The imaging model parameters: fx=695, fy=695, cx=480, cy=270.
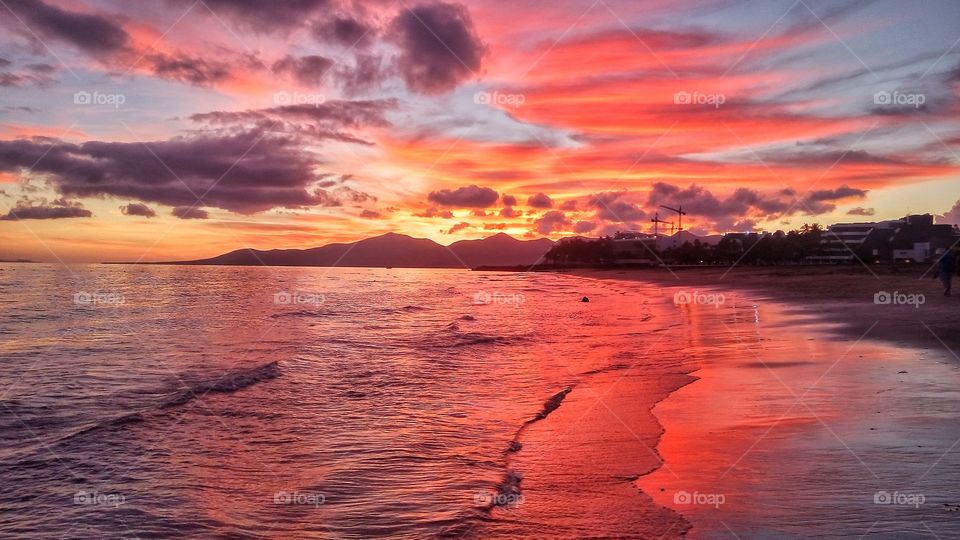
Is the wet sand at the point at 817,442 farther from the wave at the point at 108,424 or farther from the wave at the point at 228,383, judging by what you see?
the wave at the point at 228,383

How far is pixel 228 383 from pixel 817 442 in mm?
13679

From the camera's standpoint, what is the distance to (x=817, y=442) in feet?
30.5

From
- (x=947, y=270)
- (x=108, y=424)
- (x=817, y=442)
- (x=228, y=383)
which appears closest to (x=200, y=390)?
(x=228, y=383)

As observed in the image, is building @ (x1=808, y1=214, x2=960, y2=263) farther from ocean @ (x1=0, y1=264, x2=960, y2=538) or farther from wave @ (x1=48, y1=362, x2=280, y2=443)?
wave @ (x1=48, y1=362, x2=280, y2=443)

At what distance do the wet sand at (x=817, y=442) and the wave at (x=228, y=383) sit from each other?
9997 mm

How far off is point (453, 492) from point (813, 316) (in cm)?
2678

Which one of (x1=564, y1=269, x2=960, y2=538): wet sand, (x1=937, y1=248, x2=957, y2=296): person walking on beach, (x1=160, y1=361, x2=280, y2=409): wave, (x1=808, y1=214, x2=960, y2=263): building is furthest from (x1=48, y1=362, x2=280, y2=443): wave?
(x1=808, y1=214, x2=960, y2=263): building

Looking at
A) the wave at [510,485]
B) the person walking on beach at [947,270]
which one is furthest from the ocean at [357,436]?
the person walking on beach at [947,270]

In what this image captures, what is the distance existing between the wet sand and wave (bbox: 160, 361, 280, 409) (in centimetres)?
1000

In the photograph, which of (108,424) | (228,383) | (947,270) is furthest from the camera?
(947,270)

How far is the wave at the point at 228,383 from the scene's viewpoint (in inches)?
604

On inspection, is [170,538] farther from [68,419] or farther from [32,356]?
[32,356]

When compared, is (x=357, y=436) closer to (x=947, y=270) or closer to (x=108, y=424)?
(x=108, y=424)

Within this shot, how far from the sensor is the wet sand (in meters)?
6.53
